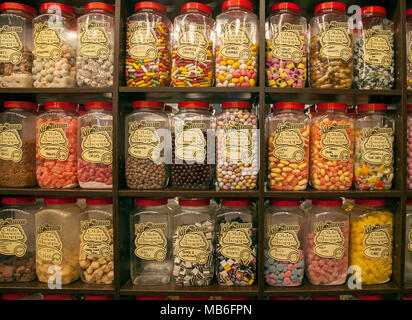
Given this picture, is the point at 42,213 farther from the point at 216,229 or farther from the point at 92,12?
the point at 92,12

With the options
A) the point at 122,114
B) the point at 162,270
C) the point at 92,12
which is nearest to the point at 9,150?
the point at 122,114

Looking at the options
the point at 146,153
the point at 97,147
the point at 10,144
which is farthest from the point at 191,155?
the point at 10,144

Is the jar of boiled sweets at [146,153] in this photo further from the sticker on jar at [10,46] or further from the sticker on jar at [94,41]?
the sticker on jar at [10,46]

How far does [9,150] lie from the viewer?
1335mm

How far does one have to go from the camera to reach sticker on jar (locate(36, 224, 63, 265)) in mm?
1335

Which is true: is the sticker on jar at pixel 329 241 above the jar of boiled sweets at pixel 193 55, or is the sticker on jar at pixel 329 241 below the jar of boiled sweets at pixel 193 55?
below

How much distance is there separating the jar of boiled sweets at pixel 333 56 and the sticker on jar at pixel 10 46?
134 cm

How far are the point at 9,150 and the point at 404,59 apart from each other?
1.79 m

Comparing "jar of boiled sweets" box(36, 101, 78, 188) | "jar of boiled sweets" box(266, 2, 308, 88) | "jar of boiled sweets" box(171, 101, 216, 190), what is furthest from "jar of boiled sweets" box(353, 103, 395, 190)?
"jar of boiled sweets" box(36, 101, 78, 188)

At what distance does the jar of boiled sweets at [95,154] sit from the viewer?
1308 millimetres

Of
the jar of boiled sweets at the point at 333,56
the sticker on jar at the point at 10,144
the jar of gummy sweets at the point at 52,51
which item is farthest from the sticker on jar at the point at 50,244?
the jar of boiled sweets at the point at 333,56

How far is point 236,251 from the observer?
51.9 inches

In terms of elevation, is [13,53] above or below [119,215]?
above

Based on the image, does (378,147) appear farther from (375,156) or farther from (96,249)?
(96,249)
